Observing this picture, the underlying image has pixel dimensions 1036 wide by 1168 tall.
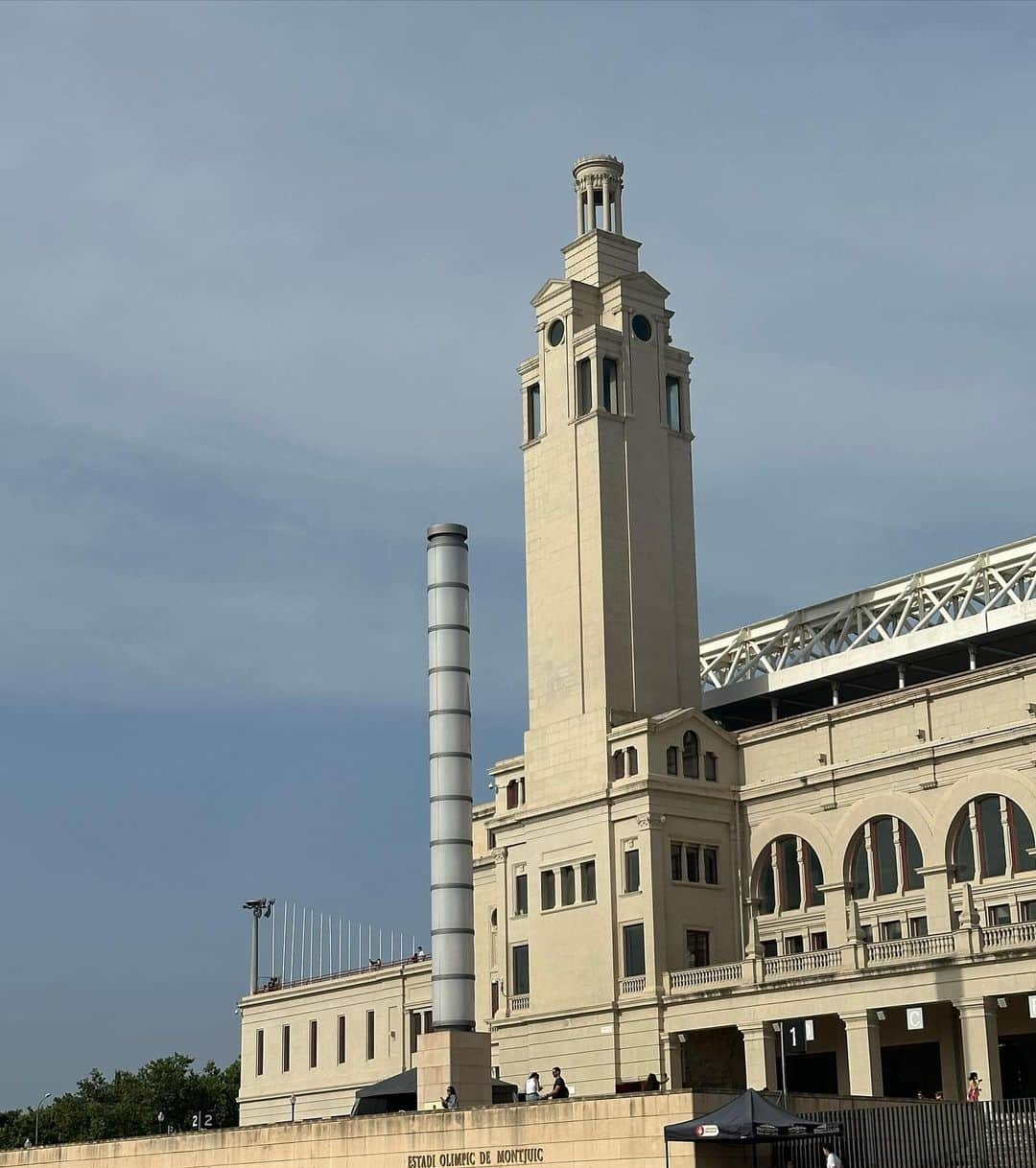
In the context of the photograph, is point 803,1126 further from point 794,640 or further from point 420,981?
point 420,981

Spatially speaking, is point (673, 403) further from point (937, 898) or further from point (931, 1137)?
point (931, 1137)

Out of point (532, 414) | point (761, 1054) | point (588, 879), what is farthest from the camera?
point (532, 414)

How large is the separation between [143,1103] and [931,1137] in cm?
10197

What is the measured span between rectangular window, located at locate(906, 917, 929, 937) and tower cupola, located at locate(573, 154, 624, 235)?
38221 millimetres

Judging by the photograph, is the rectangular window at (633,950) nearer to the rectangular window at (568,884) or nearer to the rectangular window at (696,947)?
the rectangular window at (696,947)

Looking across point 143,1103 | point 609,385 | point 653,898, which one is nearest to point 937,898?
point 653,898

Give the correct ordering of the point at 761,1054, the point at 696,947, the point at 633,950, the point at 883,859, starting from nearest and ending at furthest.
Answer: the point at 761,1054 < the point at 883,859 < the point at 633,950 < the point at 696,947

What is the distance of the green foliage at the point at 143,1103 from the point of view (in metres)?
138

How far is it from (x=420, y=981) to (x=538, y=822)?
21113mm

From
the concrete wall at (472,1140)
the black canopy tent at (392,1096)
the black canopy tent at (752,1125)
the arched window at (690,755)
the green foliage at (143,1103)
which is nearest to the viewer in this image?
the black canopy tent at (752,1125)

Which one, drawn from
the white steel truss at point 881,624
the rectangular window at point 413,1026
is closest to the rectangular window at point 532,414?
the white steel truss at point 881,624

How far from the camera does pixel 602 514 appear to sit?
86000 millimetres

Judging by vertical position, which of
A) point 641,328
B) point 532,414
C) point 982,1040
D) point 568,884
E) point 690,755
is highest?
point 641,328

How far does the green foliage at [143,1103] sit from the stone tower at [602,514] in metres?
65.2
